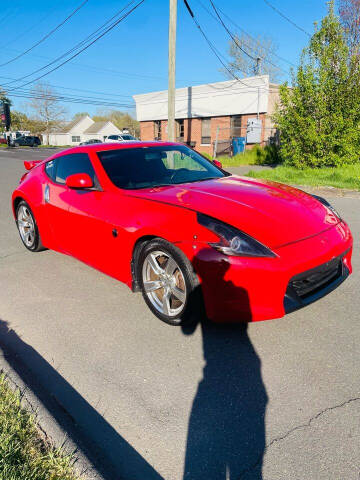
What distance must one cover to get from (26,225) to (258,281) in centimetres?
389

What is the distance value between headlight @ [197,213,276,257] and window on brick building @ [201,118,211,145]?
93.9 ft

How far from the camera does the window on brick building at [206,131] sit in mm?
30359

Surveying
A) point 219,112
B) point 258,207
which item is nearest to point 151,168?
point 258,207

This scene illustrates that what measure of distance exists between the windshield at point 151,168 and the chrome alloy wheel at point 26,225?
1744mm

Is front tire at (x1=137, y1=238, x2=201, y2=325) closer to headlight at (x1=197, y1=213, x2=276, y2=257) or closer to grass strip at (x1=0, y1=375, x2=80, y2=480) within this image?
headlight at (x1=197, y1=213, x2=276, y2=257)

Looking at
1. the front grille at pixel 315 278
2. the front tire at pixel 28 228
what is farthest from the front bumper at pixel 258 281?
the front tire at pixel 28 228

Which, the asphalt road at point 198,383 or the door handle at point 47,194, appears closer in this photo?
the asphalt road at point 198,383

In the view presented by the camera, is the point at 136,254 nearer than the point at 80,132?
Yes

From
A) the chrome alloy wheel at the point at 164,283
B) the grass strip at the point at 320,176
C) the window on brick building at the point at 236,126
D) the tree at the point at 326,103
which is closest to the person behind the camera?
the chrome alloy wheel at the point at 164,283

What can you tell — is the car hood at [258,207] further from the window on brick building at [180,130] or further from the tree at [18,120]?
the tree at [18,120]

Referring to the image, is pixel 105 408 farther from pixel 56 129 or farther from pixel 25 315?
pixel 56 129

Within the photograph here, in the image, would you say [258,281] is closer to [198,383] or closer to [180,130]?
[198,383]

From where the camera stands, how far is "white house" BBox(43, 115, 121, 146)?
79938 millimetres

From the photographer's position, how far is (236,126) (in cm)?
2834
